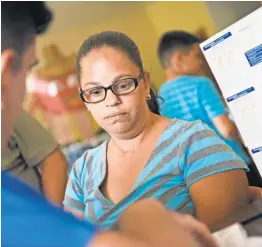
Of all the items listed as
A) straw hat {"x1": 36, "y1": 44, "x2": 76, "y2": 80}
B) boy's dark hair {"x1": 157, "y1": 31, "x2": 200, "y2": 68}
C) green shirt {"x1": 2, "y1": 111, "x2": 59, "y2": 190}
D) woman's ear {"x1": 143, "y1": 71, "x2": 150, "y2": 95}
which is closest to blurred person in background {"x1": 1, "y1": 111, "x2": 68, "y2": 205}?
green shirt {"x1": 2, "y1": 111, "x2": 59, "y2": 190}

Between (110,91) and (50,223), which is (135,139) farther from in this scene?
(50,223)

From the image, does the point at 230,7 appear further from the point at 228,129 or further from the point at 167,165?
the point at 167,165

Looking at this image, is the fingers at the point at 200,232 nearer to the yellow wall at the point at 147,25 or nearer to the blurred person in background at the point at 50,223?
the blurred person in background at the point at 50,223

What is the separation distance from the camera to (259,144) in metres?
0.90

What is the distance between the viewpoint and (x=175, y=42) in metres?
0.94

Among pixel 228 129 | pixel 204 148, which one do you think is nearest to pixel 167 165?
pixel 204 148

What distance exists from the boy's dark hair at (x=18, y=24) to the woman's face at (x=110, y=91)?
14 cm

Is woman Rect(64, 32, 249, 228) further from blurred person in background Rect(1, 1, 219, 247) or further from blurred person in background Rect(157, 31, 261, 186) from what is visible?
blurred person in background Rect(1, 1, 219, 247)

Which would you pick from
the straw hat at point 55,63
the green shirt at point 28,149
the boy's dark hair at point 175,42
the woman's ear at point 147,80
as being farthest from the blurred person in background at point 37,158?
the boy's dark hair at point 175,42

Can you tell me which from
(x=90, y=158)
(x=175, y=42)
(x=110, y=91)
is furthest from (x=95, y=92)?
(x=175, y=42)

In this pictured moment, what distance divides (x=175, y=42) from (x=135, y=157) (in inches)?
11.4

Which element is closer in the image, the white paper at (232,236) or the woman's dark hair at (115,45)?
the white paper at (232,236)

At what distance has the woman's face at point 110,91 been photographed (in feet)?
2.63

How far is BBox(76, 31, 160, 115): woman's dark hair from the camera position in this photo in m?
0.82
